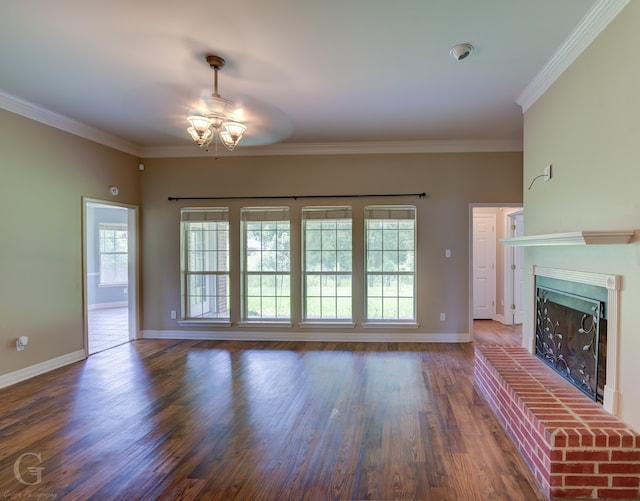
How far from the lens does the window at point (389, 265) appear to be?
5.00m

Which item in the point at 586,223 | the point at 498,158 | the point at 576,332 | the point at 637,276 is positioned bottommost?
the point at 576,332

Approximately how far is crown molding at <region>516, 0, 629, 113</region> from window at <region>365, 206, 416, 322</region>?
223cm

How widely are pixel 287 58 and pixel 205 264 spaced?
350 cm

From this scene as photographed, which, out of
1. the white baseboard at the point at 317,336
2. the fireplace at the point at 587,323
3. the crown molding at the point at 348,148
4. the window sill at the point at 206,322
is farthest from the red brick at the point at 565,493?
the window sill at the point at 206,322

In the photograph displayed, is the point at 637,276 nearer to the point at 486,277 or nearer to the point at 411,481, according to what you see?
the point at 411,481

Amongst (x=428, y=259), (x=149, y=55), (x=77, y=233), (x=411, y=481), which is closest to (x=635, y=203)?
(x=411, y=481)

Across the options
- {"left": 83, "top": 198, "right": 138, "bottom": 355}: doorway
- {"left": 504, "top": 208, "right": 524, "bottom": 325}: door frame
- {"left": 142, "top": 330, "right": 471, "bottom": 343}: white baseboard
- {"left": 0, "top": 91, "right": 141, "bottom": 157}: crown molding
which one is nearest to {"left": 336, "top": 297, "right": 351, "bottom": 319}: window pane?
{"left": 142, "top": 330, "right": 471, "bottom": 343}: white baseboard

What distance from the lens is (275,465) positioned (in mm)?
2131

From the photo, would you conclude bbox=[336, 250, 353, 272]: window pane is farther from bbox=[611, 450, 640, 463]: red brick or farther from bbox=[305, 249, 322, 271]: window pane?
bbox=[611, 450, 640, 463]: red brick

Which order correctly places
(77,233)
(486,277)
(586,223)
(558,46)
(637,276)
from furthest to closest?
(486,277) → (77,233) → (558,46) → (586,223) → (637,276)

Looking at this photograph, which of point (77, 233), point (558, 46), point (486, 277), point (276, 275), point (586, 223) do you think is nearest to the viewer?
point (586, 223)

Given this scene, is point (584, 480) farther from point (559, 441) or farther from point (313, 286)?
point (313, 286)

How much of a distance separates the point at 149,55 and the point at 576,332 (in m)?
3.85

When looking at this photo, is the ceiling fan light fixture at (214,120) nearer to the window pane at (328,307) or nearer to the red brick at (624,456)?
the window pane at (328,307)
